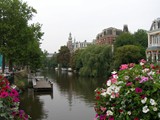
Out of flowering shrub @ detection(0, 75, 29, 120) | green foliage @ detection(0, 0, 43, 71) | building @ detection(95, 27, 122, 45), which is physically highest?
building @ detection(95, 27, 122, 45)

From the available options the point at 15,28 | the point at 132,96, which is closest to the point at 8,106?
the point at 132,96

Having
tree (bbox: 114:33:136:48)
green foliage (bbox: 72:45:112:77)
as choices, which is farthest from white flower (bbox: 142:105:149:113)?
tree (bbox: 114:33:136:48)

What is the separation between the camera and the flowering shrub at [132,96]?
15.2 ft

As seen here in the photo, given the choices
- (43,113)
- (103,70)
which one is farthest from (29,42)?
(103,70)

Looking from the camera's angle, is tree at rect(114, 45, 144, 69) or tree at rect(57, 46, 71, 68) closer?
tree at rect(114, 45, 144, 69)

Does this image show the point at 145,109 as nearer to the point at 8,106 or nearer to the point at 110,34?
the point at 8,106

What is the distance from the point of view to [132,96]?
15.8ft

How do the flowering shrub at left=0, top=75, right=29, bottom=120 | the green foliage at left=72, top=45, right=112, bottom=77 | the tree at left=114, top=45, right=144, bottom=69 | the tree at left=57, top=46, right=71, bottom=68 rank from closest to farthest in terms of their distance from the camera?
1. the flowering shrub at left=0, top=75, right=29, bottom=120
2. the tree at left=114, top=45, right=144, bottom=69
3. the green foliage at left=72, top=45, right=112, bottom=77
4. the tree at left=57, top=46, right=71, bottom=68

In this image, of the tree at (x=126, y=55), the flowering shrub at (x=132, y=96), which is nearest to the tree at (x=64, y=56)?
the tree at (x=126, y=55)

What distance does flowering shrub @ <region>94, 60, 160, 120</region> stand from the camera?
463 cm

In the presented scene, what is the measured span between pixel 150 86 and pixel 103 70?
4712 cm

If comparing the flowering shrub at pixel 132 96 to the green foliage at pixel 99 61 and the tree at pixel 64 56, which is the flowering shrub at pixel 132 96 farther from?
the tree at pixel 64 56

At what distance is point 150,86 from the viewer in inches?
187

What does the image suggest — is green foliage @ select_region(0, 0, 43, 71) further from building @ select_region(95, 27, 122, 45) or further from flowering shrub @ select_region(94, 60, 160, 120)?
building @ select_region(95, 27, 122, 45)
